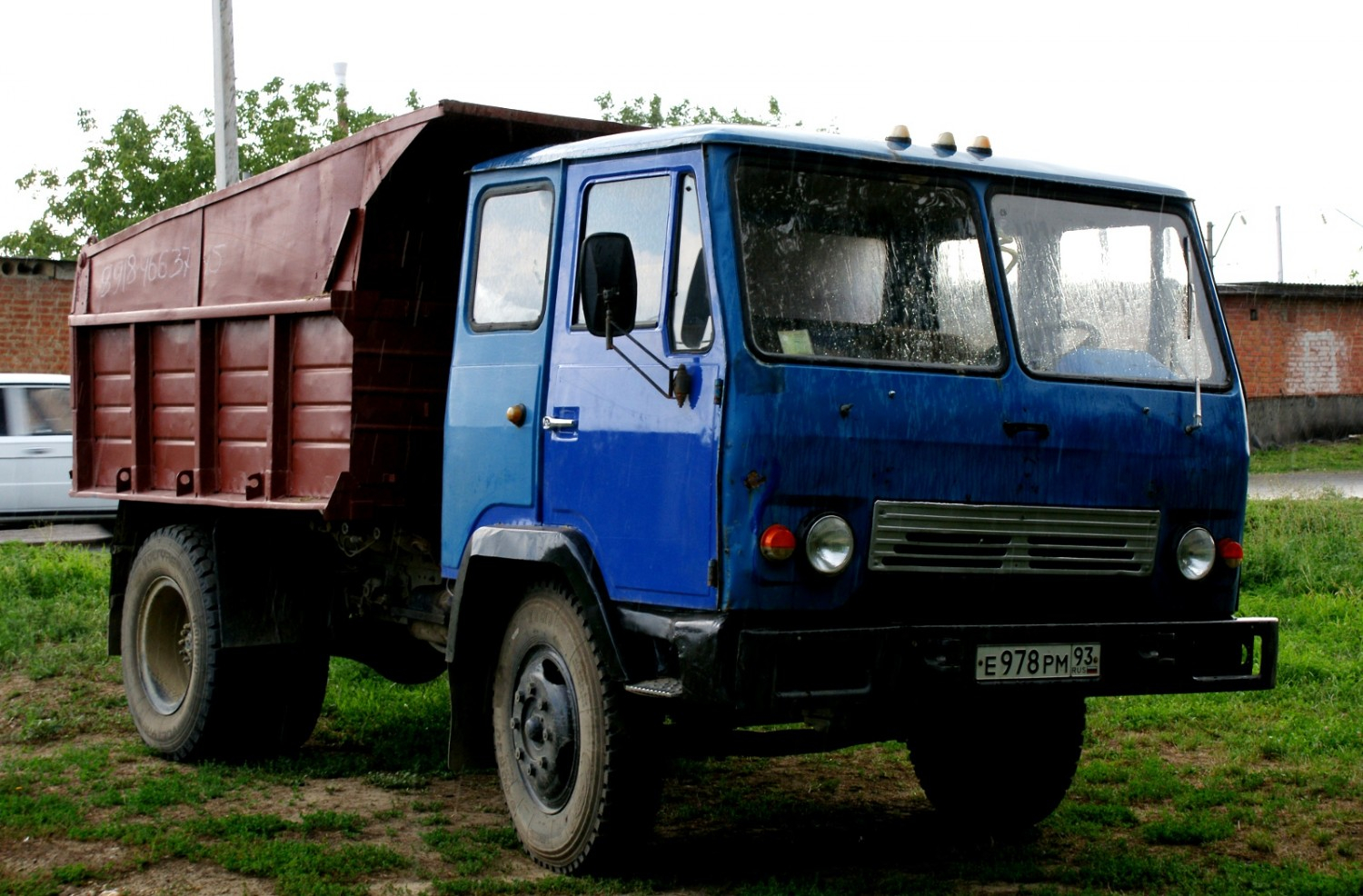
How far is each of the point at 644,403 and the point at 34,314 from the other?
21455 mm

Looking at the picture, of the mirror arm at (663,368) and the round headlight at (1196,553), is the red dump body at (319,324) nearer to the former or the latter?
the mirror arm at (663,368)

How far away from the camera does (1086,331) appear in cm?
561

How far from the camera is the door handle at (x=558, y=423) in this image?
5570 mm

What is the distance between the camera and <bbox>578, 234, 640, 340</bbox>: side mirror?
198 inches

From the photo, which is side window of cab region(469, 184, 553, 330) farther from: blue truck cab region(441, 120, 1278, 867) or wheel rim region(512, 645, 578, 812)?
wheel rim region(512, 645, 578, 812)

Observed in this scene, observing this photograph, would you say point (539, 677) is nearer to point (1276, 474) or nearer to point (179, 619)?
point (179, 619)

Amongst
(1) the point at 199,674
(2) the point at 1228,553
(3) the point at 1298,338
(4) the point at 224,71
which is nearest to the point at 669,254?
(2) the point at 1228,553

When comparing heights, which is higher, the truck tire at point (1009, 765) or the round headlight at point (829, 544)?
the round headlight at point (829, 544)

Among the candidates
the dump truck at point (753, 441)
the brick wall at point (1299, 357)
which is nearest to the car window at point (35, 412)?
the dump truck at point (753, 441)

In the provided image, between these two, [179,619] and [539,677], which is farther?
[179,619]

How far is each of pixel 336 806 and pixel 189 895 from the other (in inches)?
54.6

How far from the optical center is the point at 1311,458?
26.0 metres

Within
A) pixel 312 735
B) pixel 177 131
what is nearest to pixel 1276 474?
pixel 312 735

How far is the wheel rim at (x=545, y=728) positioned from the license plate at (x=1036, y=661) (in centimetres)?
137
